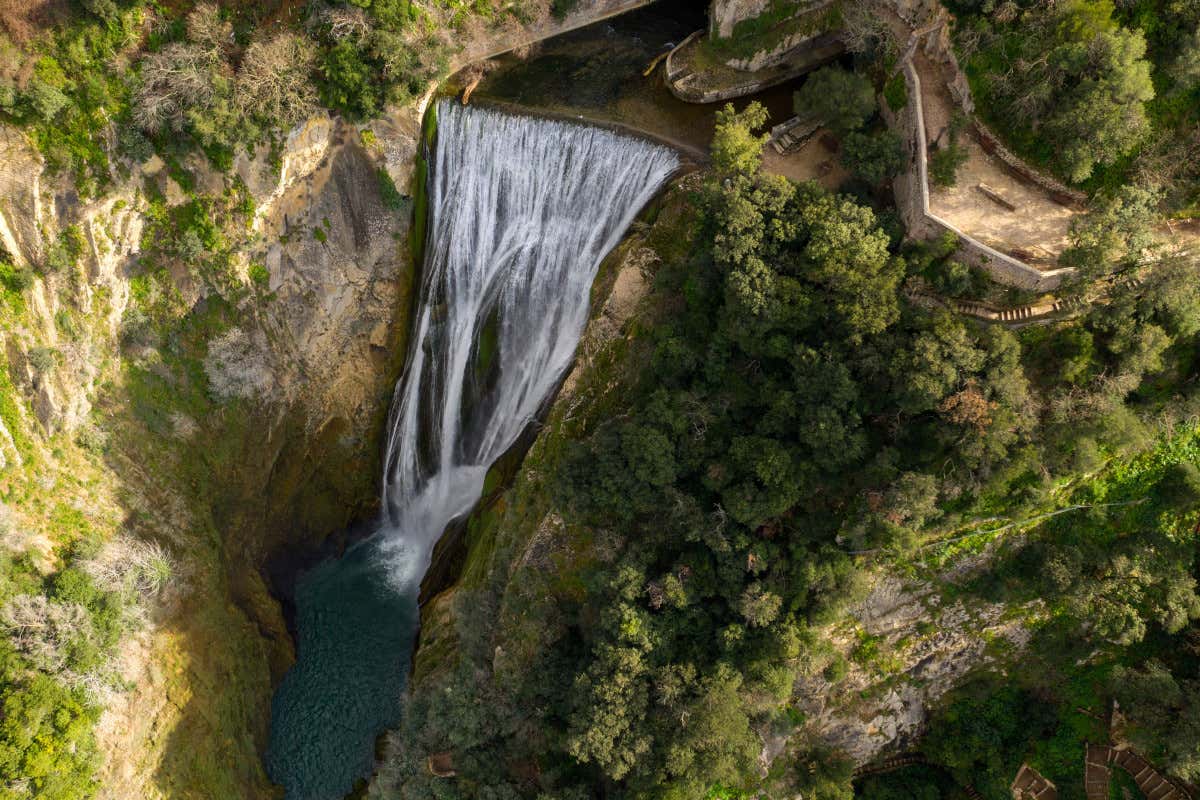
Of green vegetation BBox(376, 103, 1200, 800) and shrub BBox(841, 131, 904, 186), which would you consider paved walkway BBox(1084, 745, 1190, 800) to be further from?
shrub BBox(841, 131, 904, 186)

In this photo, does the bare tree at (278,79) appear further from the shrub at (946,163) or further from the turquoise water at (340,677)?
the shrub at (946,163)

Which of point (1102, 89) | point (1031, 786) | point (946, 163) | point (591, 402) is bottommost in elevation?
point (1031, 786)

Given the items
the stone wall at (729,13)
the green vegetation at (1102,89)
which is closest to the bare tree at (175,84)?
the stone wall at (729,13)

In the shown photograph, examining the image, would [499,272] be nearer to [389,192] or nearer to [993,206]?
[389,192]

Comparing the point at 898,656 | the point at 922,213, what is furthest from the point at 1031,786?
the point at 922,213

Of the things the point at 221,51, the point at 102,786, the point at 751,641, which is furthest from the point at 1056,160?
the point at 102,786

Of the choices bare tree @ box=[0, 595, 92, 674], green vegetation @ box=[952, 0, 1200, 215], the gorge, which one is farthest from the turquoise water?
green vegetation @ box=[952, 0, 1200, 215]

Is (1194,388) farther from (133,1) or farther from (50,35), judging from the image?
(50,35)
